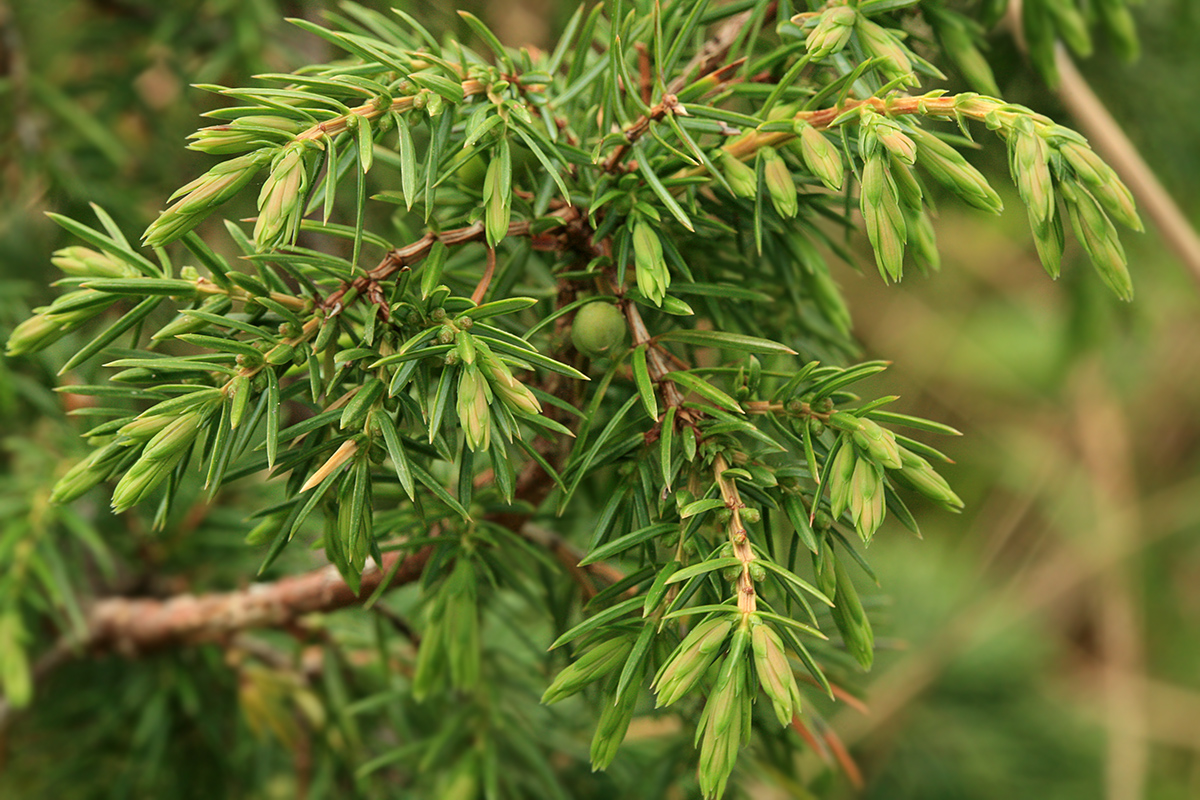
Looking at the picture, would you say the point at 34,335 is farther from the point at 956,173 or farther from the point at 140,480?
the point at 956,173

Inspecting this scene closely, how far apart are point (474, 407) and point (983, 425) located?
5.10 feet

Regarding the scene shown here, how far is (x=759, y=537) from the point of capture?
10.4 inches

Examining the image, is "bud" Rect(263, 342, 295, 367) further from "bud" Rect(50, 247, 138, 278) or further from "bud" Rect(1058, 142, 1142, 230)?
"bud" Rect(1058, 142, 1142, 230)

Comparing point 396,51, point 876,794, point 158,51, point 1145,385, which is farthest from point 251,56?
point 1145,385

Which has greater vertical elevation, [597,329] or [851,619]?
[597,329]

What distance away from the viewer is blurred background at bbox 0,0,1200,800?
23.0 inches

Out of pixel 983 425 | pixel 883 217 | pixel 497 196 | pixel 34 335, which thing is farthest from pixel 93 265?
pixel 983 425

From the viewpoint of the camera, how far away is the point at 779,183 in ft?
0.87

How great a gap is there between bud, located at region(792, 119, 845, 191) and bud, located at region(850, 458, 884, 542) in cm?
8

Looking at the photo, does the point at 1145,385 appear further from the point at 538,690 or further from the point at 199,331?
the point at 199,331

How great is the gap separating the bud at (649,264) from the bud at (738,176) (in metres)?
0.03

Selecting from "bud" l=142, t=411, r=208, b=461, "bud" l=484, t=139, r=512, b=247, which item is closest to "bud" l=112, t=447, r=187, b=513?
"bud" l=142, t=411, r=208, b=461

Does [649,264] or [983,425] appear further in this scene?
[983,425]

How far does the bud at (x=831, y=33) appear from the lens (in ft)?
0.85
